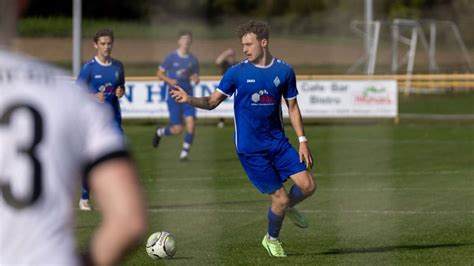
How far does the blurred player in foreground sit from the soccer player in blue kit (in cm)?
630

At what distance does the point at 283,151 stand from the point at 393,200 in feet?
12.0

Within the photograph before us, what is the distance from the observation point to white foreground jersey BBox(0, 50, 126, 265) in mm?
2596

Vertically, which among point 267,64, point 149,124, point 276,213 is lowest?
point 149,124

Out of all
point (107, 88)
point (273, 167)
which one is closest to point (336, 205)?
point (107, 88)

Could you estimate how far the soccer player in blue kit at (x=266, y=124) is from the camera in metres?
9.00

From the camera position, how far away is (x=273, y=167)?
9062 mm

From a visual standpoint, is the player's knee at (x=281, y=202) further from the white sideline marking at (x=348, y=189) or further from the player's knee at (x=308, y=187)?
the white sideline marking at (x=348, y=189)

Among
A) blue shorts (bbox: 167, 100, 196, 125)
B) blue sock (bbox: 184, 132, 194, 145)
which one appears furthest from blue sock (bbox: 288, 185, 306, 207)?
blue shorts (bbox: 167, 100, 196, 125)

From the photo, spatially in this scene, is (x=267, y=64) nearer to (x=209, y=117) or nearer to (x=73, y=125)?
(x=73, y=125)

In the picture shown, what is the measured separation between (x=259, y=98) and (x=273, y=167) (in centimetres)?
60

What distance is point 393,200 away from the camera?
40.8 ft

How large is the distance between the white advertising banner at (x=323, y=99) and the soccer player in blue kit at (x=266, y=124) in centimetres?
1386

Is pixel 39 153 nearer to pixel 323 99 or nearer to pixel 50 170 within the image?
pixel 50 170

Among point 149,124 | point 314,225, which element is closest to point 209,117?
point 149,124
